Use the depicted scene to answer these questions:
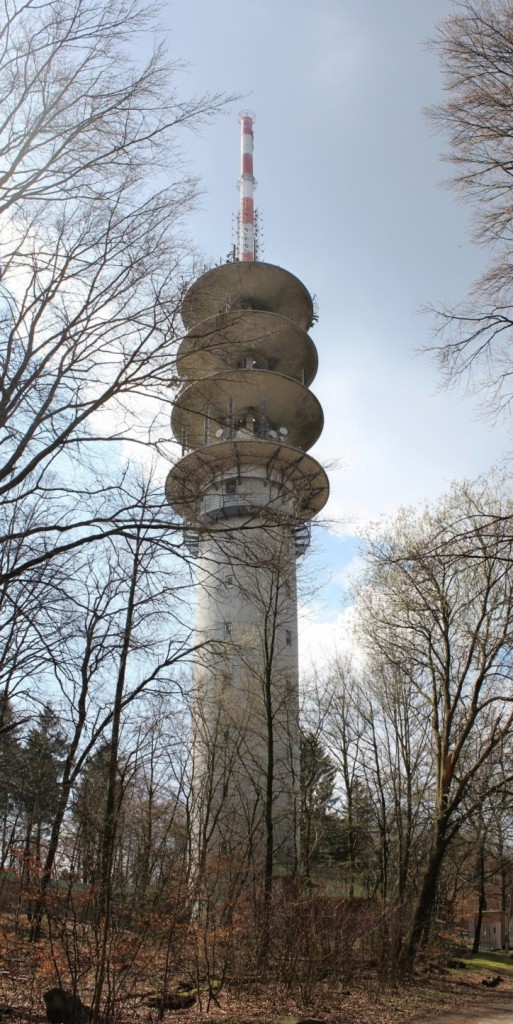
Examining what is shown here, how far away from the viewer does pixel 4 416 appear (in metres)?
7.10

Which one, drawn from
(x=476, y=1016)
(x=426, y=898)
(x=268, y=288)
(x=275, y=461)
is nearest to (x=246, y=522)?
(x=476, y=1016)

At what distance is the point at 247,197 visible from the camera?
31047 mm

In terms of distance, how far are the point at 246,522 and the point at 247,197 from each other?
27291 millimetres

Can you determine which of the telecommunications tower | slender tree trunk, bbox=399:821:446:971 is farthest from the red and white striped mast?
slender tree trunk, bbox=399:821:446:971

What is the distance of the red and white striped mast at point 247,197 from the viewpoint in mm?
29844

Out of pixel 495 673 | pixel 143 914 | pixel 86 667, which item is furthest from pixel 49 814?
pixel 495 673

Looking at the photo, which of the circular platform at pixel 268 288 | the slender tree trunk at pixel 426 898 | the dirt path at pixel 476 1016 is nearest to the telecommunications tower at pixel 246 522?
the circular platform at pixel 268 288

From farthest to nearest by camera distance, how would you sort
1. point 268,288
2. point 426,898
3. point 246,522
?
point 268,288 → point 426,898 → point 246,522

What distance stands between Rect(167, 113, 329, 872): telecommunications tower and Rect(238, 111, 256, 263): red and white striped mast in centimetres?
6

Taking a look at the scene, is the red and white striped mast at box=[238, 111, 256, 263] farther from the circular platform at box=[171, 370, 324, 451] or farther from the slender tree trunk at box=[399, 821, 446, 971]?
the slender tree trunk at box=[399, 821, 446, 971]

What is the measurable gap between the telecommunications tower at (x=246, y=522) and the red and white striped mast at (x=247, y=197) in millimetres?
58

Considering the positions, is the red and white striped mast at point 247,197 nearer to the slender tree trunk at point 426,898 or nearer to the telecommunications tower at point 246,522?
the telecommunications tower at point 246,522

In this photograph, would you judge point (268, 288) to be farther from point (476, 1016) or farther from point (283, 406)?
point (476, 1016)

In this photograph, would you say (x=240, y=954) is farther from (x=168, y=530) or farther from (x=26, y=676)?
(x=168, y=530)
